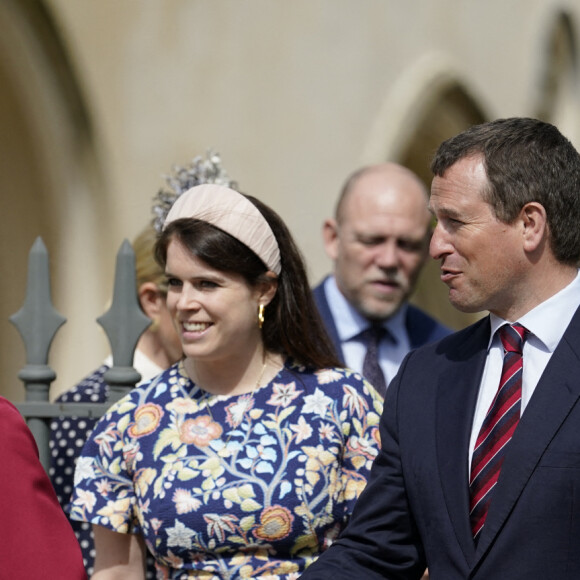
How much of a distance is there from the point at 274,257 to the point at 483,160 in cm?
79

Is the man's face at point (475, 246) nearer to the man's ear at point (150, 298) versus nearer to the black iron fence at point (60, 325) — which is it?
the black iron fence at point (60, 325)

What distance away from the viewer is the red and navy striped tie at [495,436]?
220 cm

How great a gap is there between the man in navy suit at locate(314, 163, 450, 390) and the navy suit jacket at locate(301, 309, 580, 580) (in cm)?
152

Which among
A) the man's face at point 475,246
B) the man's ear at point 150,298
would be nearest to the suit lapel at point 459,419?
the man's face at point 475,246

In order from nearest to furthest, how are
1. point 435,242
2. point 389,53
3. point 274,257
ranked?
point 435,242
point 274,257
point 389,53

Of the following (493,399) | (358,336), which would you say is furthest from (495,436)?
(358,336)

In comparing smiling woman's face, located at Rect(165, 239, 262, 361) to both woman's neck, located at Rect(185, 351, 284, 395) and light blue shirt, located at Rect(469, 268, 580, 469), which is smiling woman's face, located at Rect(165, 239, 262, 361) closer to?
woman's neck, located at Rect(185, 351, 284, 395)

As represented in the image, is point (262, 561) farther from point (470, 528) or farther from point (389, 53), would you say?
point (389, 53)

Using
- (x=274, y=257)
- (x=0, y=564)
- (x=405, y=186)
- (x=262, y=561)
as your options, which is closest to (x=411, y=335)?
(x=405, y=186)

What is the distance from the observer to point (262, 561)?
268cm

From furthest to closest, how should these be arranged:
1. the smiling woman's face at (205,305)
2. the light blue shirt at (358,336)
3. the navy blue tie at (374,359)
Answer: the light blue shirt at (358,336), the navy blue tie at (374,359), the smiling woman's face at (205,305)

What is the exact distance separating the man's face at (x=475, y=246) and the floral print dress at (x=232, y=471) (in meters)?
0.62

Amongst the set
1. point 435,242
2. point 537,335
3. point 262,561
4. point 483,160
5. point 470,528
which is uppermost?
point 483,160

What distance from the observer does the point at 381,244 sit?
4125 mm
